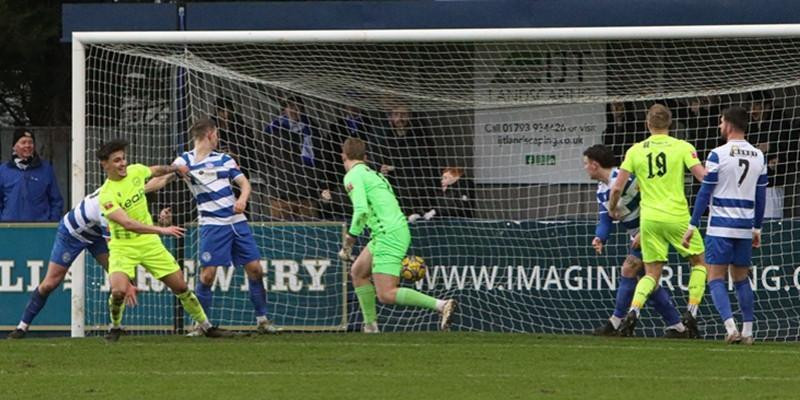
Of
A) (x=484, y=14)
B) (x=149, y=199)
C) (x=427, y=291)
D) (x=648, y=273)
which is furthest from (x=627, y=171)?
(x=149, y=199)

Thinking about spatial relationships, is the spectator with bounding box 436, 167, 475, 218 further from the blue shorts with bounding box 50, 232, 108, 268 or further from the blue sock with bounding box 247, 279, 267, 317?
the blue shorts with bounding box 50, 232, 108, 268

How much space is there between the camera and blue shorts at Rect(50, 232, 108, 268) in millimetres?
13727

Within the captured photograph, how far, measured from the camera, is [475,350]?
12500mm

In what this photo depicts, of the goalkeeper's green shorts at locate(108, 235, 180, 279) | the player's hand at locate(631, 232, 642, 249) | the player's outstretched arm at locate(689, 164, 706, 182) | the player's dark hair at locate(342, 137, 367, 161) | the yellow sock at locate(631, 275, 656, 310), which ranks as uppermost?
the player's dark hair at locate(342, 137, 367, 161)

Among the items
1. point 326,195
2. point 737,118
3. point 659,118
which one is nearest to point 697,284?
point 659,118

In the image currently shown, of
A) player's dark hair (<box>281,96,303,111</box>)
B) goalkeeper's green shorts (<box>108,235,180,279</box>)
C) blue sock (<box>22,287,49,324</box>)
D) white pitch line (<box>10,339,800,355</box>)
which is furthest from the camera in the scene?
player's dark hair (<box>281,96,303,111</box>)

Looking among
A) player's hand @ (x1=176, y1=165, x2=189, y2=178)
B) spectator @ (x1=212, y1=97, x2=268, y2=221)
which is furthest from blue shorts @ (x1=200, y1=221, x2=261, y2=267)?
spectator @ (x1=212, y1=97, x2=268, y2=221)

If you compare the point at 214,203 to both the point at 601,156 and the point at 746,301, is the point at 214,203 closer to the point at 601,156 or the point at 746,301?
the point at 601,156

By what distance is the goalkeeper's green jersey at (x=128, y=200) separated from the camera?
12.9 m

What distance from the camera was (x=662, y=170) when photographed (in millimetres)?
13086

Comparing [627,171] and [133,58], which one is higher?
[133,58]

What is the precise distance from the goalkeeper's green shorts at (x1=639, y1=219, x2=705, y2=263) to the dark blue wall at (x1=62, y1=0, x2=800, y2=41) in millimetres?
3989

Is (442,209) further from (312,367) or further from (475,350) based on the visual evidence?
(312,367)

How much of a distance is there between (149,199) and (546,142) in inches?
161
